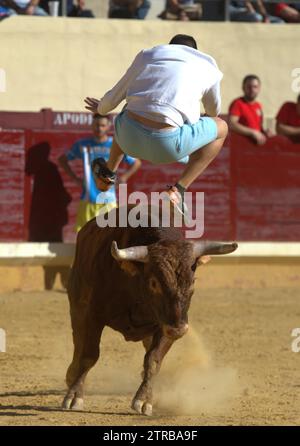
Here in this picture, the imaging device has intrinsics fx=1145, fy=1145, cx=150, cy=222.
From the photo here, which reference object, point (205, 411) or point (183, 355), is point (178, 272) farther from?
point (183, 355)

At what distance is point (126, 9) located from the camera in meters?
13.2

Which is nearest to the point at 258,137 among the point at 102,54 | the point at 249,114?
the point at 249,114

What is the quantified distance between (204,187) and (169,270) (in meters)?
6.35

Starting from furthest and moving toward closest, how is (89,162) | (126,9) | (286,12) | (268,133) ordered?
(286,12), (126,9), (268,133), (89,162)

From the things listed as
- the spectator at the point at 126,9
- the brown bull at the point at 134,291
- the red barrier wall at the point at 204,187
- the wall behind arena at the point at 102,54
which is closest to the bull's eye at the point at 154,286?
the brown bull at the point at 134,291

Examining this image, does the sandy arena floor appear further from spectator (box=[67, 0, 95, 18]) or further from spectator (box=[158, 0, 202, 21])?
spectator (box=[158, 0, 202, 21])

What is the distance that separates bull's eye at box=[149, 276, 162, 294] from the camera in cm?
533

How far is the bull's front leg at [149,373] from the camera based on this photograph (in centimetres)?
555

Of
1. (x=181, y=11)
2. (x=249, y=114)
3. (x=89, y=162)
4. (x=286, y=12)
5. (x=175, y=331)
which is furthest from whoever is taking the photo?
(x=286, y=12)

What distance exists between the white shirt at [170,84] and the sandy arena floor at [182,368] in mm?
1463

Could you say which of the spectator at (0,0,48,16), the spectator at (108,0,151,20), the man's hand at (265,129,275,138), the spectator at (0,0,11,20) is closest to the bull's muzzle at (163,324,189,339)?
the man's hand at (265,129,275,138)

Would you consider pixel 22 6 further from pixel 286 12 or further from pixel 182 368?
pixel 182 368

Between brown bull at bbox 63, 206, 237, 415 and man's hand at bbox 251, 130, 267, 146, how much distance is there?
5591 mm
